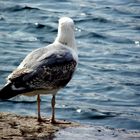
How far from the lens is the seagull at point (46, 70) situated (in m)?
9.63

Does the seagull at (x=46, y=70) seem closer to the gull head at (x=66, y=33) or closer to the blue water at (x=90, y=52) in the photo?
the gull head at (x=66, y=33)

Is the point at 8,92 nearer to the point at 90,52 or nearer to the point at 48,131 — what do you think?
the point at 48,131

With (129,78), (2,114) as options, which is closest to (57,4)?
(129,78)

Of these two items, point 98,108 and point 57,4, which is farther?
point 57,4

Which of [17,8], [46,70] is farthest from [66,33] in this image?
[17,8]

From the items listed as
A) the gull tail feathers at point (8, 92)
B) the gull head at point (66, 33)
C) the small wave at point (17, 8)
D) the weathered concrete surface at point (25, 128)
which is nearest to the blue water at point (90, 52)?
the small wave at point (17, 8)

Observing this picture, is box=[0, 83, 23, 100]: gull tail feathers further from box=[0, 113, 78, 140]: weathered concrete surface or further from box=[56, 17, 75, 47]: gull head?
box=[56, 17, 75, 47]: gull head

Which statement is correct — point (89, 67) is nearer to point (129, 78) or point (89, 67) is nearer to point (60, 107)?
point (129, 78)

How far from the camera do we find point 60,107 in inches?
571

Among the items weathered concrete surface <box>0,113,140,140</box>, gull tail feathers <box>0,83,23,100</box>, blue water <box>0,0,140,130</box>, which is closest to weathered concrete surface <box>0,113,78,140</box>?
weathered concrete surface <box>0,113,140,140</box>

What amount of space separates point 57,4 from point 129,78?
8661 millimetres

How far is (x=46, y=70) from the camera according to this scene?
32.8ft

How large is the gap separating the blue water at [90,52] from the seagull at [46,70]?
10.5ft

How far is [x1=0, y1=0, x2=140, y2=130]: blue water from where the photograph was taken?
46.9 feet
